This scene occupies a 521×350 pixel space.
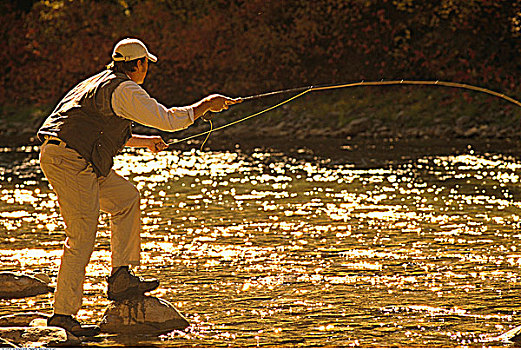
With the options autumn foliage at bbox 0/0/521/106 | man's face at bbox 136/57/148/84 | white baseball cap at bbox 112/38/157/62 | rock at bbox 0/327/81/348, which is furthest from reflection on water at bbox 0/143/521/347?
autumn foliage at bbox 0/0/521/106

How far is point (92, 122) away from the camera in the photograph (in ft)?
22.4

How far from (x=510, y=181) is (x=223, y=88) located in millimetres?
14559

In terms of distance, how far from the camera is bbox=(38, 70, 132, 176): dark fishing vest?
680 centimetres

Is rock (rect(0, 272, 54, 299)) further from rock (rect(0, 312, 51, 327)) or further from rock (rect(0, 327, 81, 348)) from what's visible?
rock (rect(0, 327, 81, 348))

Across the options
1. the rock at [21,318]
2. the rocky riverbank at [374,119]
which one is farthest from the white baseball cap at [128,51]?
the rocky riverbank at [374,119]

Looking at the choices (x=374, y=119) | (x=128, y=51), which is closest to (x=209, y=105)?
(x=128, y=51)

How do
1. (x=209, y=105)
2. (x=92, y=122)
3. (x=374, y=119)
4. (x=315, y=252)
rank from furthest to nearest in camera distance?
(x=374, y=119) → (x=315, y=252) → (x=209, y=105) → (x=92, y=122)

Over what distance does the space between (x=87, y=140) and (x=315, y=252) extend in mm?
3736

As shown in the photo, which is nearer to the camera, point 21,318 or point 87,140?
point 87,140

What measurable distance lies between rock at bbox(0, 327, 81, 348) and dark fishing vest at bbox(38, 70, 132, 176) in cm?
100

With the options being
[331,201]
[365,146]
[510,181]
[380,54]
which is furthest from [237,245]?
[380,54]

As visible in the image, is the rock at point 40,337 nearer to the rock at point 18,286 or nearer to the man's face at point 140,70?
the rock at point 18,286

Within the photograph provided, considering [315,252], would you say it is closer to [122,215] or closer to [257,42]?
[122,215]

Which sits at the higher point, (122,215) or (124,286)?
(122,215)
